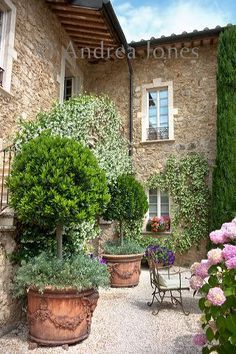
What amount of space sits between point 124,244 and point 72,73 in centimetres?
499

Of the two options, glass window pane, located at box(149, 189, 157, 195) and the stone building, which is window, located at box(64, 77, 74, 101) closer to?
the stone building

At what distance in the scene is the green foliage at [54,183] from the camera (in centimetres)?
338

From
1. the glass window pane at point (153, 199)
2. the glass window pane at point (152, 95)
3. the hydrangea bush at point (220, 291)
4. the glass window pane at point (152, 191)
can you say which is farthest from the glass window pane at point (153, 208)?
the hydrangea bush at point (220, 291)

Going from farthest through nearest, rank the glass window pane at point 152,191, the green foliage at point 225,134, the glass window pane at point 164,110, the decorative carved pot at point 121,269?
the glass window pane at point 164,110, the glass window pane at point 152,191, the green foliage at point 225,134, the decorative carved pot at point 121,269

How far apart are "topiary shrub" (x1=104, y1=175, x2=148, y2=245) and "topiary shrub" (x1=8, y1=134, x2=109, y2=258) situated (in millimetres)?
2806

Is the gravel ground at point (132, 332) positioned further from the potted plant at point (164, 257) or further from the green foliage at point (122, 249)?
the potted plant at point (164, 257)

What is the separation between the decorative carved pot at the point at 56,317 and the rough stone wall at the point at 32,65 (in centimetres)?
316

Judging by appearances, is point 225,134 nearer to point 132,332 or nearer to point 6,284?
point 132,332

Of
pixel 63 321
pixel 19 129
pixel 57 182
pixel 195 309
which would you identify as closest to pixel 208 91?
pixel 19 129

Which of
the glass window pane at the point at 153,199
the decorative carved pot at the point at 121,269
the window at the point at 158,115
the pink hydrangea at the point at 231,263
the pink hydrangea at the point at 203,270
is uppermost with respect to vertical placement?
the window at the point at 158,115

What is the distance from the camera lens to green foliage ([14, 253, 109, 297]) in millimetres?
3436

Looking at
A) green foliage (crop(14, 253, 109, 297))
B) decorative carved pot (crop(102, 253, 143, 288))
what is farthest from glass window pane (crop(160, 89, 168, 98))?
green foliage (crop(14, 253, 109, 297))

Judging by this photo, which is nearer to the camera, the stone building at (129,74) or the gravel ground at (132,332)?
the gravel ground at (132,332)

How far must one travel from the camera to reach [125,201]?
656 cm
